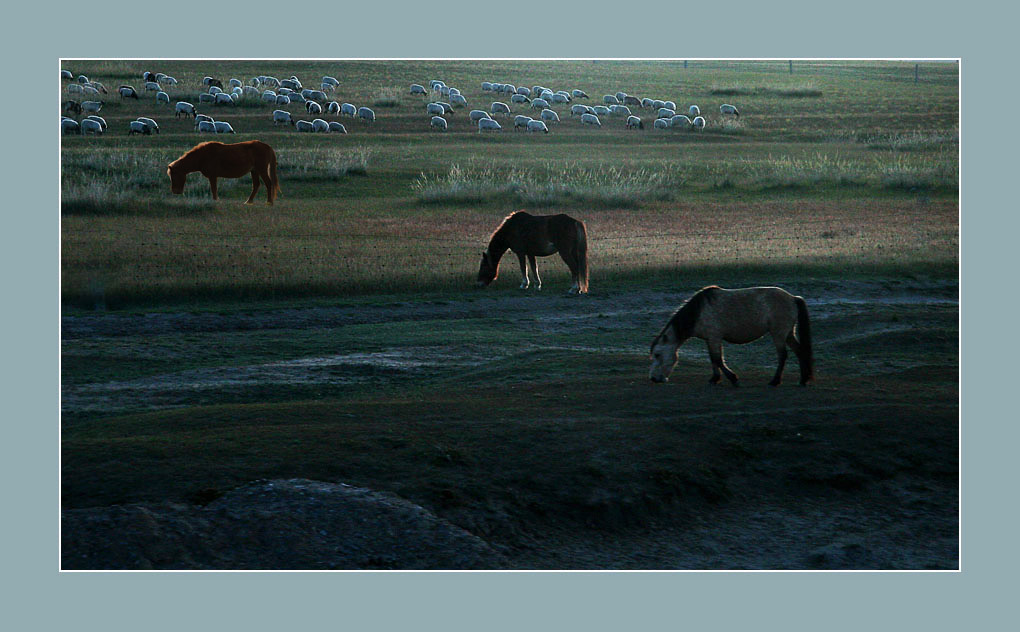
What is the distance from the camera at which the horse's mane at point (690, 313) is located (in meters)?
13.3

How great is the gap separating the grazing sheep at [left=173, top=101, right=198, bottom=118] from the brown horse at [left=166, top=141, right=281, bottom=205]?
12.5 metres

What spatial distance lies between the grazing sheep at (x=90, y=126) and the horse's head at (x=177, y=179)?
592cm

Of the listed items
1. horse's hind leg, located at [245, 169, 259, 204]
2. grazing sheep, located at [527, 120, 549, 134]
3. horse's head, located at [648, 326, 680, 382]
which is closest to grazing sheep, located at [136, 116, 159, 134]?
horse's hind leg, located at [245, 169, 259, 204]

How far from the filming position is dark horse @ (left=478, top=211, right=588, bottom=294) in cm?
2294

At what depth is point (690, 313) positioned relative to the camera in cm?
1338

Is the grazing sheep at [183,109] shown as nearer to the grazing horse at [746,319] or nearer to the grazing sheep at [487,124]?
the grazing sheep at [487,124]

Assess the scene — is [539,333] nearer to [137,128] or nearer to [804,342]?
[804,342]

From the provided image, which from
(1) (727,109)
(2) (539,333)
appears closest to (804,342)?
(2) (539,333)

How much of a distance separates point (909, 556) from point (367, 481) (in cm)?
510

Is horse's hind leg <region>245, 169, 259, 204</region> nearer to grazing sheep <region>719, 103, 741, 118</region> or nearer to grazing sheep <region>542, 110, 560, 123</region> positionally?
grazing sheep <region>542, 110, 560, 123</region>

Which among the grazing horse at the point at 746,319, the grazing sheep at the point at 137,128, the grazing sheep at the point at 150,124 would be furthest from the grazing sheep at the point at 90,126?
the grazing horse at the point at 746,319

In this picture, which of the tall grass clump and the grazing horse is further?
the tall grass clump

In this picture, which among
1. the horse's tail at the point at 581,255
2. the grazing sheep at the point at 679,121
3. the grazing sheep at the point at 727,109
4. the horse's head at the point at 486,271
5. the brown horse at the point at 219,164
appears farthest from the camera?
the grazing sheep at the point at 679,121

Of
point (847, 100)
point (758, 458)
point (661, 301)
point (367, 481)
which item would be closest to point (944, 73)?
point (847, 100)
